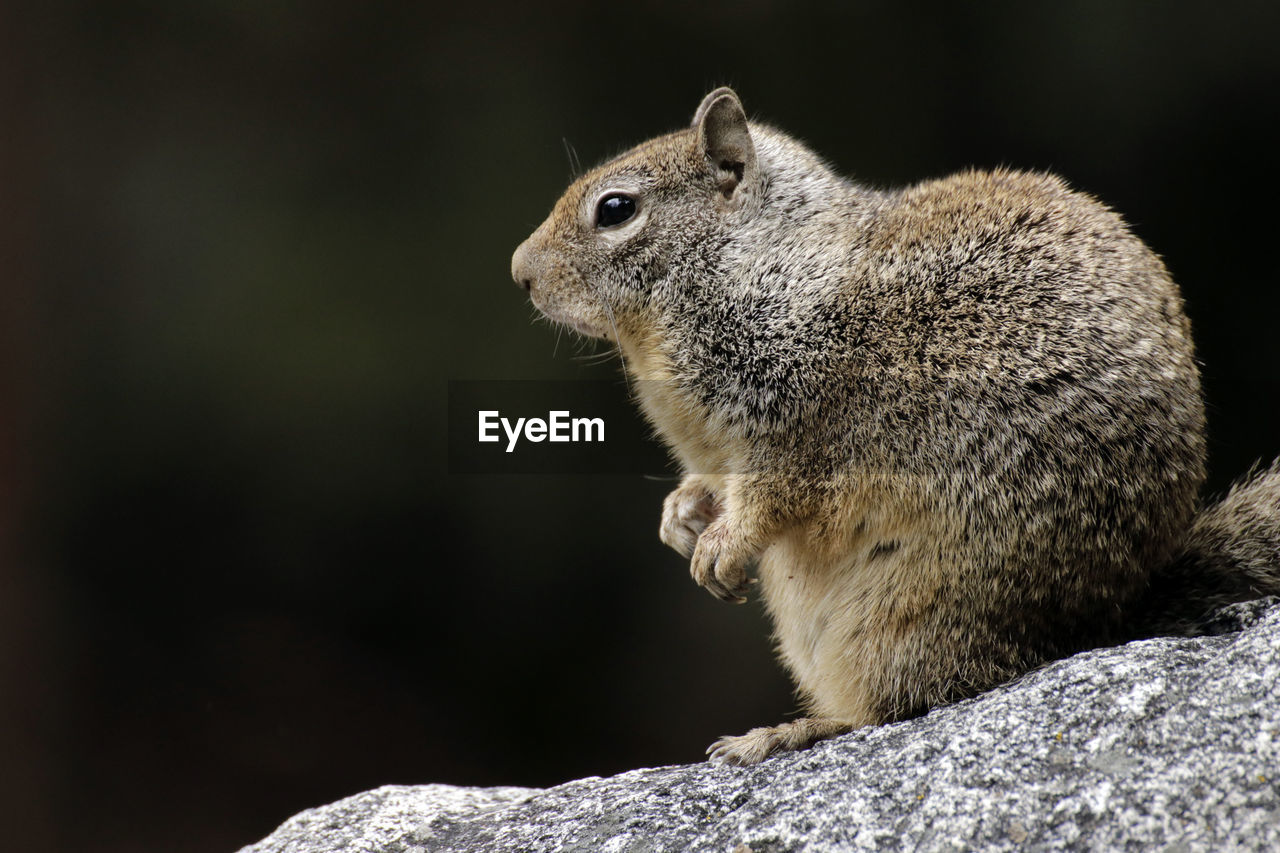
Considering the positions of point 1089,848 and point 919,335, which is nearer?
point 1089,848

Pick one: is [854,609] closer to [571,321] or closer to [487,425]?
[571,321]

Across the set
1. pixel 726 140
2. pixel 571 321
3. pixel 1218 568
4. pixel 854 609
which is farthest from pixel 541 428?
pixel 1218 568

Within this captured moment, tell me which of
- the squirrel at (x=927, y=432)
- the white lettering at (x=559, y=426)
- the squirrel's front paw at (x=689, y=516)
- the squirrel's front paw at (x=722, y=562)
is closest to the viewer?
the squirrel at (x=927, y=432)

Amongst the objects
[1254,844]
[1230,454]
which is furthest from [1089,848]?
[1230,454]

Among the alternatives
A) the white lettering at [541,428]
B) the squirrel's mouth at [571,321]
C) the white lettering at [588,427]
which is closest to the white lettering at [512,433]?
the white lettering at [541,428]

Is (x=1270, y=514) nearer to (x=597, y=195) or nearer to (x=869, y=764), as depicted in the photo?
(x=869, y=764)

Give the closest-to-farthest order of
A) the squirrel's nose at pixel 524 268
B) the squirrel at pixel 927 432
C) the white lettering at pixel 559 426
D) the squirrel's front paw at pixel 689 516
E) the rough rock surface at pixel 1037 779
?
the rough rock surface at pixel 1037 779 < the squirrel at pixel 927 432 < the squirrel's front paw at pixel 689 516 < the squirrel's nose at pixel 524 268 < the white lettering at pixel 559 426

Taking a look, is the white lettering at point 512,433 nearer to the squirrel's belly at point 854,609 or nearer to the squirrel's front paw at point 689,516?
the squirrel's front paw at point 689,516

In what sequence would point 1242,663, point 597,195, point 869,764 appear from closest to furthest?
1. point 1242,663
2. point 869,764
3. point 597,195
